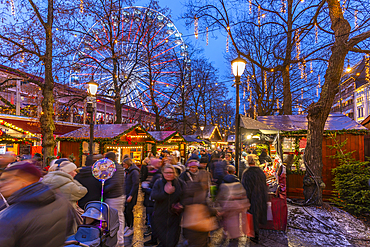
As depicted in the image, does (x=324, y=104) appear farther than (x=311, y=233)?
Yes

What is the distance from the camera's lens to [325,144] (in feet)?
30.7

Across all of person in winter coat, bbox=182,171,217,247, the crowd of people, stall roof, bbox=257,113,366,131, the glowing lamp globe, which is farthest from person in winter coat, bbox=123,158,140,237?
stall roof, bbox=257,113,366,131

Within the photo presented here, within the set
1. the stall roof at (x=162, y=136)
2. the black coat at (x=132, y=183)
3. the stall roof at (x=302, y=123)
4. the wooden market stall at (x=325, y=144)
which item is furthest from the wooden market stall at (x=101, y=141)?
the wooden market stall at (x=325, y=144)

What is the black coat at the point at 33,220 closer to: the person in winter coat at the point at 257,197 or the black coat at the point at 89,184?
the black coat at the point at 89,184

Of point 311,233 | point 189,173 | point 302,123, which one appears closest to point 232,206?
point 189,173

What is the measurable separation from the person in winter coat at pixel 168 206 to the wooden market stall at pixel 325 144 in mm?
7350

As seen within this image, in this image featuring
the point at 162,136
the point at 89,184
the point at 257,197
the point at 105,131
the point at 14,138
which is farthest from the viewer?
the point at 162,136

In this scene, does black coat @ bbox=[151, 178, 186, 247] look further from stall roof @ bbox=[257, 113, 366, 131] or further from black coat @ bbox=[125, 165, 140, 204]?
stall roof @ bbox=[257, 113, 366, 131]

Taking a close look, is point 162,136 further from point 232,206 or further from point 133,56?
point 232,206

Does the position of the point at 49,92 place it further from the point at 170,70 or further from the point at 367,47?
the point at 170,70

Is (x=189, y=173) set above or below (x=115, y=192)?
above

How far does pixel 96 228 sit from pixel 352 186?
813 cm

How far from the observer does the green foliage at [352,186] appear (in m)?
6.92

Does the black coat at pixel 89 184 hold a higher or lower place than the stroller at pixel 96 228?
higher
